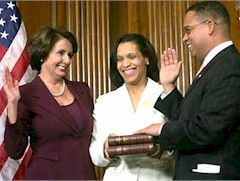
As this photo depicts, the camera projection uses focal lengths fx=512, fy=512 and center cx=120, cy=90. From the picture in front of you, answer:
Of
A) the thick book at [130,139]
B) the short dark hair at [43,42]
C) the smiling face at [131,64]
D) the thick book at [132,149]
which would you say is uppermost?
the short dark hair at [43,42]

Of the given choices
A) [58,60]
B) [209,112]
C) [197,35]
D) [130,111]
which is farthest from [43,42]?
[209,112]

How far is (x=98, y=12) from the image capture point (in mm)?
3865

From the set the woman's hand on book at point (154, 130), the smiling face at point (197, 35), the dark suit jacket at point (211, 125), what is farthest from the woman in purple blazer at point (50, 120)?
the smiling face at point (197, 35)

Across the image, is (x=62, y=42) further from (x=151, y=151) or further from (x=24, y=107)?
(x=151, y=151)

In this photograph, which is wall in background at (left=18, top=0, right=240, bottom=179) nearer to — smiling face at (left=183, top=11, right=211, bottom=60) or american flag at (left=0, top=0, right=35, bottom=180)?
american flag at (left=0, top=0, right=35, bottom=180)

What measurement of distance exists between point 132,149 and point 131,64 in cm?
51

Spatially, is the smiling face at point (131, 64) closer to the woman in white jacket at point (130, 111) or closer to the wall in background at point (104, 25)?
the woman in white jacket at point (130, 111)

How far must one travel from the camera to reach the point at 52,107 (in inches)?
105

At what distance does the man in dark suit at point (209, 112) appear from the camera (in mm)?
2023

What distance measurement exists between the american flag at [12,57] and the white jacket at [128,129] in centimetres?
57

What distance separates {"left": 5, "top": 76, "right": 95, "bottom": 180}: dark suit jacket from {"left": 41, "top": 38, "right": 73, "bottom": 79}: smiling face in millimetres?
124

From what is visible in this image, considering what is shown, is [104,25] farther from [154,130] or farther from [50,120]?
[154,130]

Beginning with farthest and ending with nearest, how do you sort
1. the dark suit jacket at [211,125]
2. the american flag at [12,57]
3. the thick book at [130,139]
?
the american flag at [12,57] < the thick book at [130,139] < the dark suit jacket at [211,125]

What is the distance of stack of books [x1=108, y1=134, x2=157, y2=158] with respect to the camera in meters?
2.30
